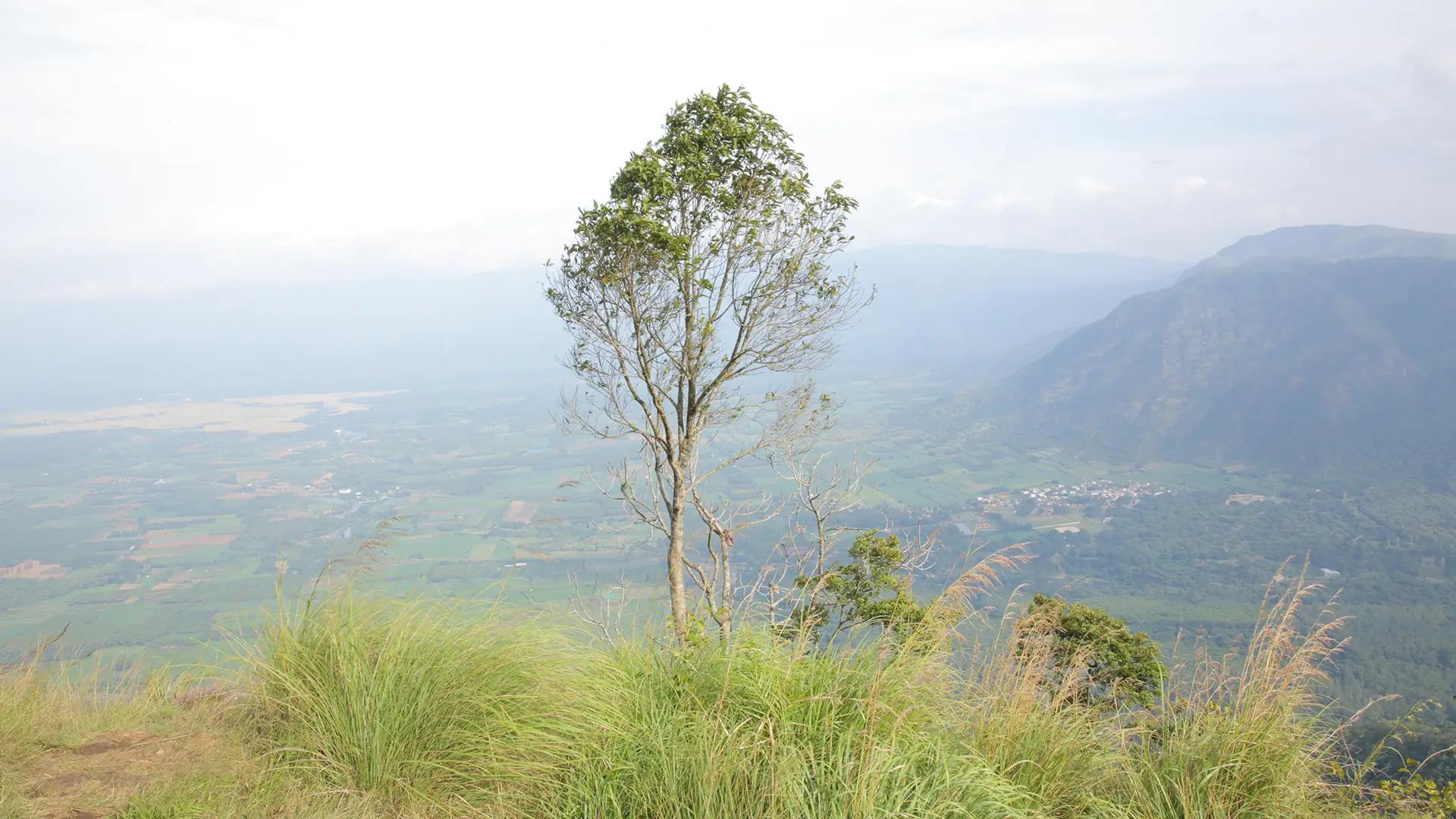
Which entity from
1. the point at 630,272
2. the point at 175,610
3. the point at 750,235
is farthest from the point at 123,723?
the point at 175,610

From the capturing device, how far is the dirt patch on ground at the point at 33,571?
153 ft

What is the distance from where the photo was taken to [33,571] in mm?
48000

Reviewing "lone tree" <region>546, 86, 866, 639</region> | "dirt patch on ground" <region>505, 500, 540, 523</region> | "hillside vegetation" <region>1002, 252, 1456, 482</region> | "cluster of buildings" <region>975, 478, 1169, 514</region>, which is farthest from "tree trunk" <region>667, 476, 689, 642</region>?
"hillside vegetation" <region>1002, 252, 1456, 482</region>

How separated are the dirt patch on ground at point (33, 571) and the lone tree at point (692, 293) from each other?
56536 mm

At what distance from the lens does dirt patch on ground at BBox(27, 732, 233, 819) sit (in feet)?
10.2

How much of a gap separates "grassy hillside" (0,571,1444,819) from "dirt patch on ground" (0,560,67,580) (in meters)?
57.8

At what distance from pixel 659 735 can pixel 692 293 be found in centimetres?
474

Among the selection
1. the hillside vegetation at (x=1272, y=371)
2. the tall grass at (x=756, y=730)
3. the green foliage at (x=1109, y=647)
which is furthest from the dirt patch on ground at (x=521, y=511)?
the hillside vegetation at (x=1272, y=371)

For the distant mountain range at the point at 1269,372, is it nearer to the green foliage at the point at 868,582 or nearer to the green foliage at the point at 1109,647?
the green foliage at the point at 1109,647

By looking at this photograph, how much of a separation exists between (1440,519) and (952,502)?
46069 mm

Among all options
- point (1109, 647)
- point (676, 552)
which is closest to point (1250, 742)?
point (676, 552)

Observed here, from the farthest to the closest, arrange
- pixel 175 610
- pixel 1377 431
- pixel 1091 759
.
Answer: pixel 1377 431 < pixel 175 610 < pixel 1091 759

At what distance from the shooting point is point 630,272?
704 cm

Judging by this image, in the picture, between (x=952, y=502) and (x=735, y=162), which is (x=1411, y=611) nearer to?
(x=952, y=502)
